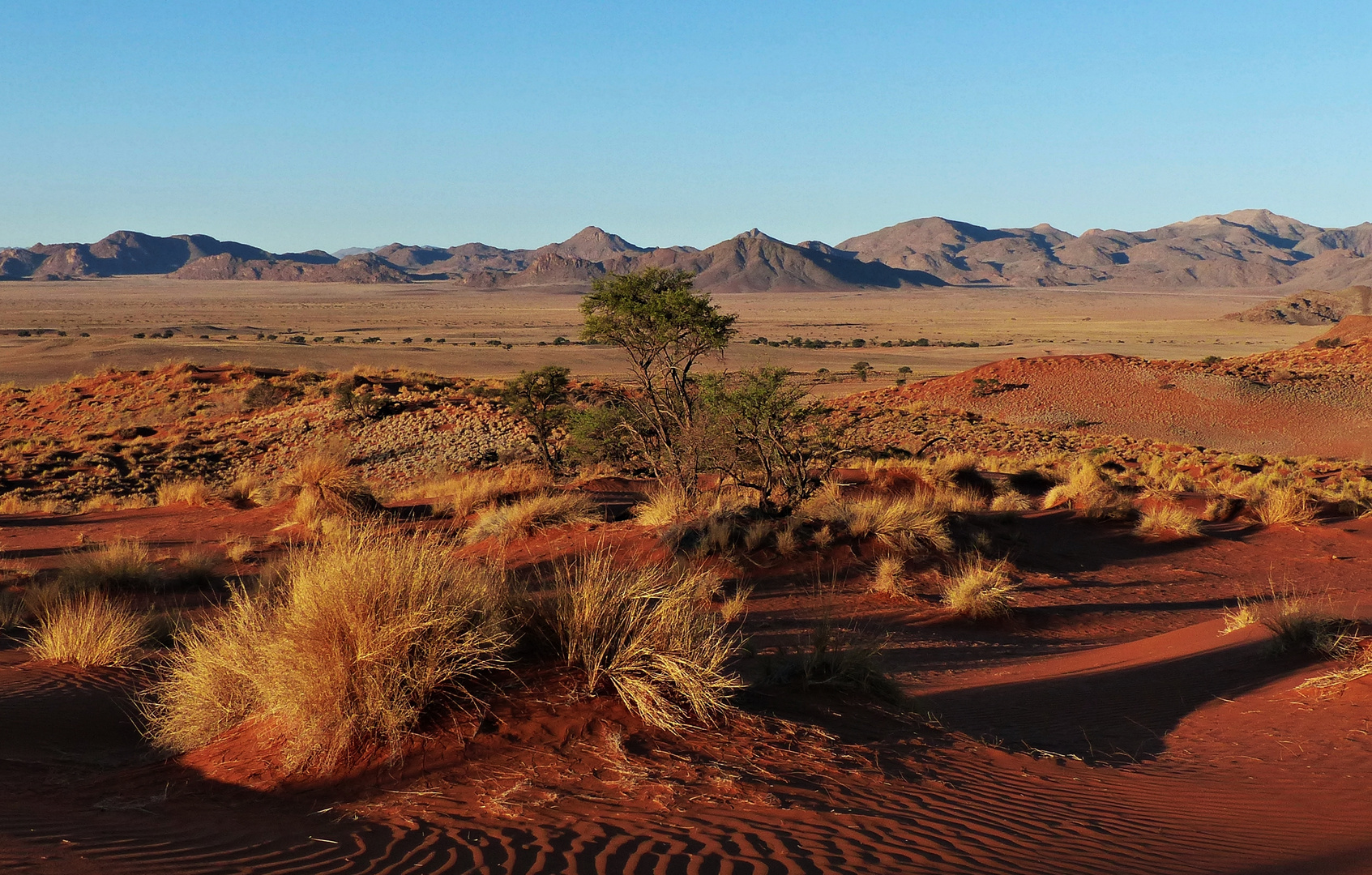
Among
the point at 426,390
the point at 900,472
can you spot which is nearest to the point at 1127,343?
the point at 426,390

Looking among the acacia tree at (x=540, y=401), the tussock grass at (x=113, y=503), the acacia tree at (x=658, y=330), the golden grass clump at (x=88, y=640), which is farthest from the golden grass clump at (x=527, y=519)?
the acacia tree at (x=540, y=401)

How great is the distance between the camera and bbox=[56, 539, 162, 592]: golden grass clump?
38.5 feet

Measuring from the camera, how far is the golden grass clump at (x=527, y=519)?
48.3 ft

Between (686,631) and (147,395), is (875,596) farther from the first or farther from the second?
(147,395)

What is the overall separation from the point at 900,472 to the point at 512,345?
5559cm

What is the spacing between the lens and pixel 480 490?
17859 millimetres

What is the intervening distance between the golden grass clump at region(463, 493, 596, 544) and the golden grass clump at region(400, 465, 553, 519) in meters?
1.40

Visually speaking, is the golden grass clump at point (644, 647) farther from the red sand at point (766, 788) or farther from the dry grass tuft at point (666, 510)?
the dry grass tuft at point (666, 510)

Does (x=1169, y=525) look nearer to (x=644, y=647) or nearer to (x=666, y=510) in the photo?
(x=666, y=510)

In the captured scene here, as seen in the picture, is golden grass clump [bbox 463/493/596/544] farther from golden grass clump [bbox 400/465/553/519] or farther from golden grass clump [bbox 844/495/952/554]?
golden grass clump [bbox 844/495/952/554]

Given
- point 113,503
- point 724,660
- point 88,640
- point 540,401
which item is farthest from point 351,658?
point 540,401

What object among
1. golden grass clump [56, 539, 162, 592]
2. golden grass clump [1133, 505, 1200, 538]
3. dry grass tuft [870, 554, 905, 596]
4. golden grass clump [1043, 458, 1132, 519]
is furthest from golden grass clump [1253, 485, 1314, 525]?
golden grass clump [56, 539, 162, 592]

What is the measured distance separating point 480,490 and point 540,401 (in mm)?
11442

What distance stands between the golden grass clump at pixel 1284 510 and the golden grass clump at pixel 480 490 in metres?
12.8
